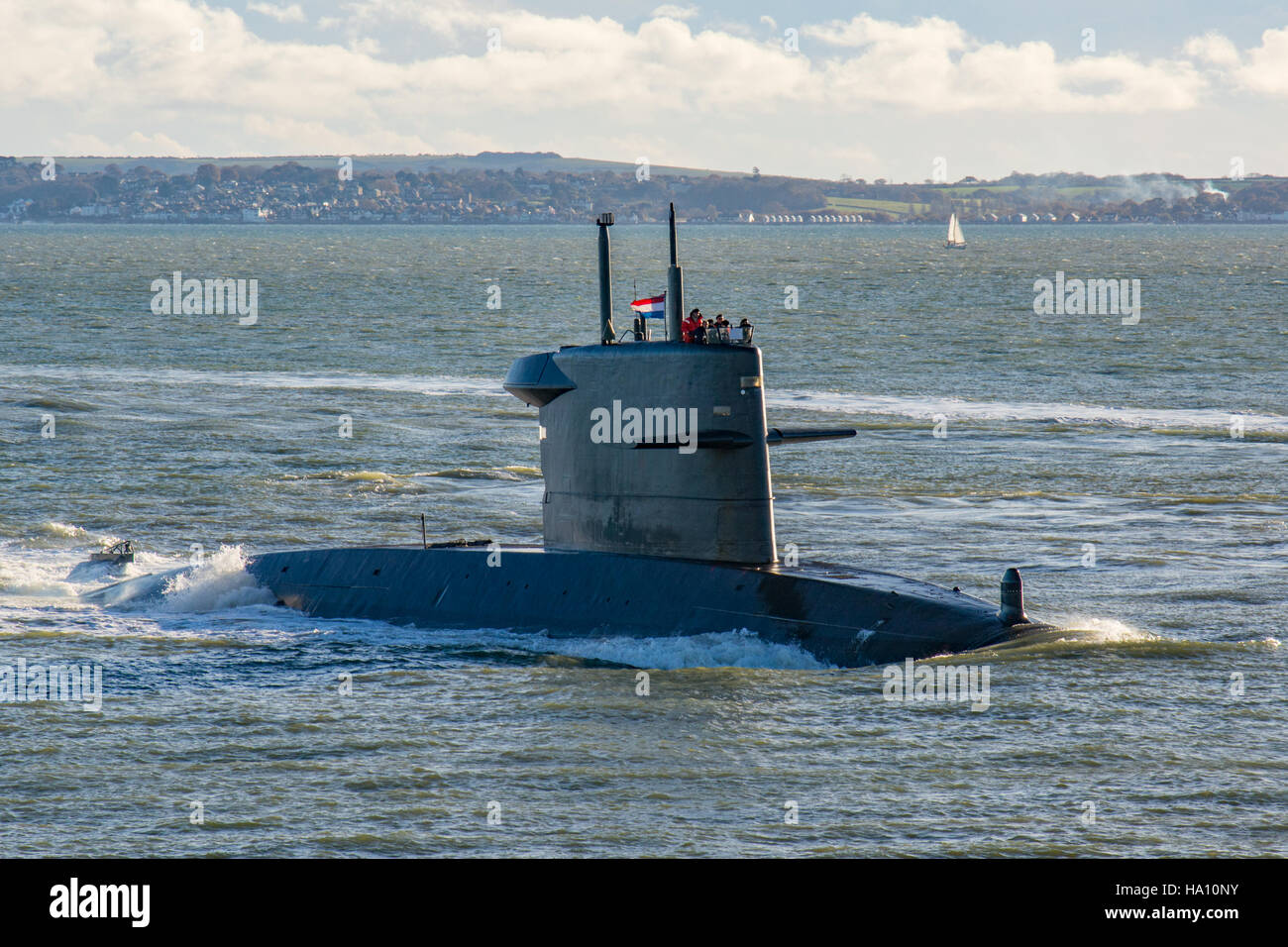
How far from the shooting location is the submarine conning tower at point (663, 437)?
2055 centimetres

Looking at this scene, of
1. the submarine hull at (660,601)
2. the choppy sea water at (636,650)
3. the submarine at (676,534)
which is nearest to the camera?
the choppy sea water at (636,650)

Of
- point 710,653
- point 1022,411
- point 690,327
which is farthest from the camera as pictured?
point 1022,411

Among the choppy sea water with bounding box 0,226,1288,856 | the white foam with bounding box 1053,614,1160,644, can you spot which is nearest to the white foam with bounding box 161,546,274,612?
the choppy sea water with bounding box 0,226,1288,856

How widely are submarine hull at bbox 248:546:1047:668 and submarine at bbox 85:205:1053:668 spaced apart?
23mm

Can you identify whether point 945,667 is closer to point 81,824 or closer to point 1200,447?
point 81,824

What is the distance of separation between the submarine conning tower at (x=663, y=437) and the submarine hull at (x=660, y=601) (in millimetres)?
441

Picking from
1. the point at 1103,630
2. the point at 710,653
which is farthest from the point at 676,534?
the point at 1103,630

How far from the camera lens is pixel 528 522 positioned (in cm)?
3259

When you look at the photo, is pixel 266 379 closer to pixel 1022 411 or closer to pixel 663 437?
pixel 1022 411

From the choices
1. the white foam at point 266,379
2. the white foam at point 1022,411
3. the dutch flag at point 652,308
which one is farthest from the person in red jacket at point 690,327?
the white foam at point 266,379

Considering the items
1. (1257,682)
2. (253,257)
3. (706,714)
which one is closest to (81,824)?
(706,714)

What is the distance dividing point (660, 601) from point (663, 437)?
2251mm

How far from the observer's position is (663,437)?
2080 centimetres

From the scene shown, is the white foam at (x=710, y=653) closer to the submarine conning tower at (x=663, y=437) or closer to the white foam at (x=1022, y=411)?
the submarine conning tower at (x=663, y=437)
